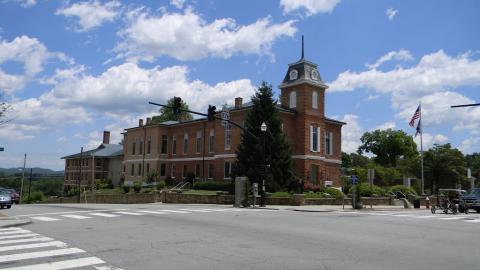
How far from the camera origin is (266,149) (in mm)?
41781

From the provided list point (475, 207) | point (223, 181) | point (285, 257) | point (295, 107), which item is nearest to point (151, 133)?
point (223, 181)

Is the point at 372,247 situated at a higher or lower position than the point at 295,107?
lower

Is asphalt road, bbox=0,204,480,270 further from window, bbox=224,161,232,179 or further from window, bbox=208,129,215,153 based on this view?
window, bbox=208,129,215,153

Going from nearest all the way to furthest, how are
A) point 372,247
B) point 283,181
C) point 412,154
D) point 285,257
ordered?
point 285,257
point 372,247
point 283,181
point 412,154

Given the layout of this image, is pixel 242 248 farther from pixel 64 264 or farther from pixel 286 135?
pixel 286 135

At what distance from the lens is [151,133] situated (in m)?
68.9

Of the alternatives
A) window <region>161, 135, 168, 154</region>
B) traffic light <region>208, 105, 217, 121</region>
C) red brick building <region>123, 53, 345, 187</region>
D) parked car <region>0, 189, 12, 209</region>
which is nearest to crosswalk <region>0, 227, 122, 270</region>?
traffic light <region>208, 105, 217, 121</region>

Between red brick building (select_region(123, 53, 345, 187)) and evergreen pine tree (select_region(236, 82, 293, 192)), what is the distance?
246 inches

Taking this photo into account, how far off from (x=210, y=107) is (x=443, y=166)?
50998 millimetres

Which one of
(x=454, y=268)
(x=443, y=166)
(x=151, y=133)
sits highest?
(x=151, y=133)

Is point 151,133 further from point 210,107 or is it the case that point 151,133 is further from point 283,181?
point 210,107

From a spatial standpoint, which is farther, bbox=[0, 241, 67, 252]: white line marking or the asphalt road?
bbox=[0, 241, 67, 252]: white line marking

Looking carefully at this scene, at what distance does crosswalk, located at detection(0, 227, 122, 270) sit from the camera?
885cm

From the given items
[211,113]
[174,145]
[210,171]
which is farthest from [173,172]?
[211,113]
